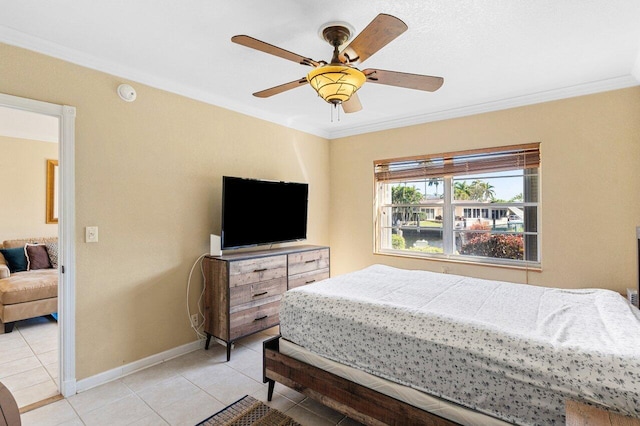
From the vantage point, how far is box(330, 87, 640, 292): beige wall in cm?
276

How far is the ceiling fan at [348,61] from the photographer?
1.54 m

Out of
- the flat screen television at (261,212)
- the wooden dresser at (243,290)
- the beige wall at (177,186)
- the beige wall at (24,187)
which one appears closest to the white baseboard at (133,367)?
the beige wall at (177,186)

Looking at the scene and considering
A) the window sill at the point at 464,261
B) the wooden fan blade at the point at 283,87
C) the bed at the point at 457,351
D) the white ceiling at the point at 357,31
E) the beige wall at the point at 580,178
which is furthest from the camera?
the window sill at the point at 464,261

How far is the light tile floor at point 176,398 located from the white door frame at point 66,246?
0.71 ft

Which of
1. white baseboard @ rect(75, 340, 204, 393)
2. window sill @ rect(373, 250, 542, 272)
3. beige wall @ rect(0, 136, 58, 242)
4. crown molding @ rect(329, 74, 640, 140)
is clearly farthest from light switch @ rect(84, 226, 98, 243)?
beige wall @ rect(0, 136, 58, 242)

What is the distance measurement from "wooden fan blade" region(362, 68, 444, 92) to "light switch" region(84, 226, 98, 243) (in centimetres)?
235

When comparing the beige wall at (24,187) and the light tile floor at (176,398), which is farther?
the beige wall at (24,187)

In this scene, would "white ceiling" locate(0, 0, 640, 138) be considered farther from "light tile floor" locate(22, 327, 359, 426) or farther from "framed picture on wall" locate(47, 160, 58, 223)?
"framed picture on wall" locate(47, 160, 58, 223)

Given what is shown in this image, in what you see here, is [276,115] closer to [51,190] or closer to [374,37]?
[374,37]

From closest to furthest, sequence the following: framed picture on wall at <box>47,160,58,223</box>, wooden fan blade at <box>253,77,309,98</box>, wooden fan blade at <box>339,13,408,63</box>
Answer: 1. wooden fan blade at <box>339,13,408,63</box>
2. wooden fan blade at <box>253,77,309,98</box>
3. framed picture on wall at <box>47,160,58,223</box>

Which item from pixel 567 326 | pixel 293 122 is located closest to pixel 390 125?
pixel 293 122

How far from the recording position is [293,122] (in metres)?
4.15

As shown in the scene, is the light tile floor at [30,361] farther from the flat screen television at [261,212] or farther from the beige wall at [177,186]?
the flat screen television at [261,212]

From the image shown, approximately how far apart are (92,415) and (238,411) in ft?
3.21
